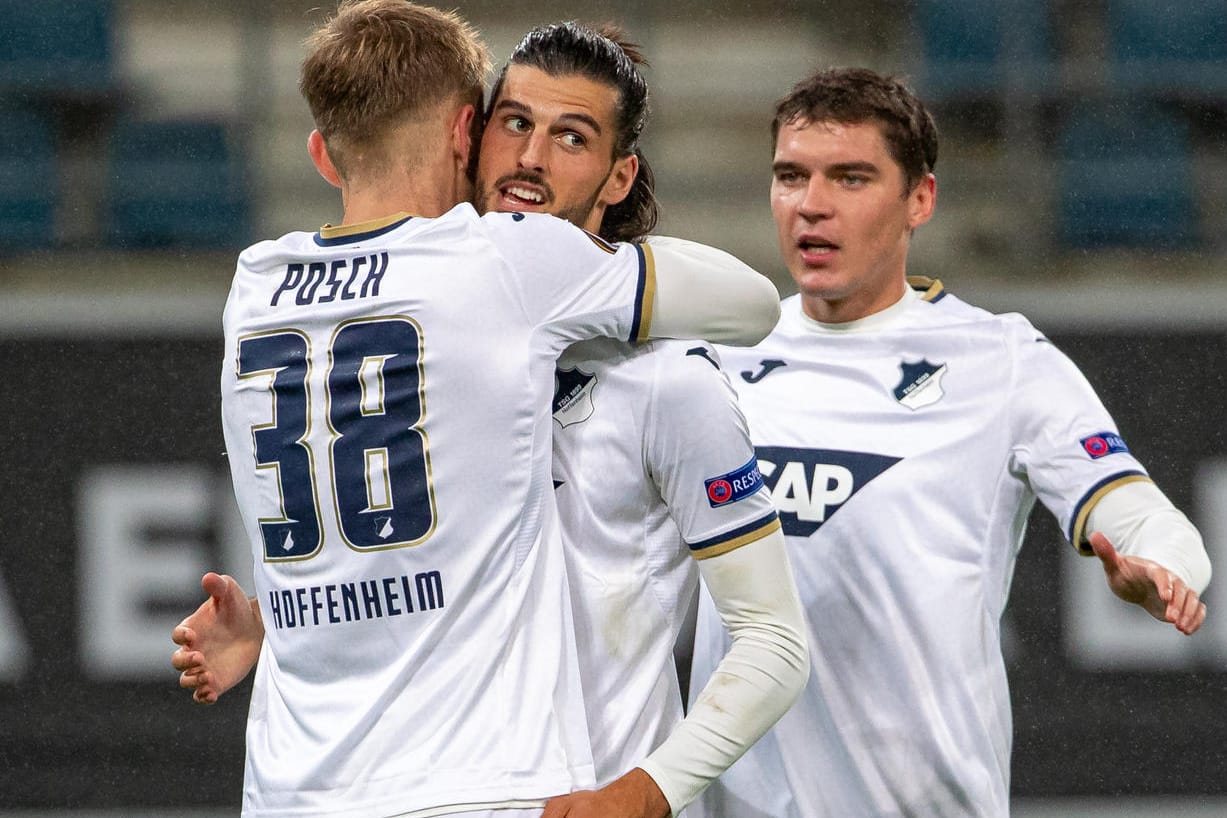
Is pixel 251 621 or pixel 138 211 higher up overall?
pixel 251 621

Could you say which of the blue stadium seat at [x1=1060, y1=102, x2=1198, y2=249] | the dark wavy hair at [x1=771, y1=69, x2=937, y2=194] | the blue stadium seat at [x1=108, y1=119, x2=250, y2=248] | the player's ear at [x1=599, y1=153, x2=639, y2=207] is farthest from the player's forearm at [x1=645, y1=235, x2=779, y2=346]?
the blue stadium seat at [x1=1060, y1=102, x2=1198, y2=249]

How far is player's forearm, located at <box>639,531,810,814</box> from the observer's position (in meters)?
1.80

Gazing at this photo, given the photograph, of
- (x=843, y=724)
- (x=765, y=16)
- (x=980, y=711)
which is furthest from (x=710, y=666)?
(x=765, y=16)

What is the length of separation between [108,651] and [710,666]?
108 inches

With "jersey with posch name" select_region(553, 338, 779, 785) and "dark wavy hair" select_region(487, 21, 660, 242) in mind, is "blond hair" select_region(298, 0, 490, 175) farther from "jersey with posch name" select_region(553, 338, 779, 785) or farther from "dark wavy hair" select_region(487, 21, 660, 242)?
"jersey with posch name" select_region(553, 338, 779, 785)

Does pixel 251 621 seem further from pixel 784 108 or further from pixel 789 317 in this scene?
pixel 784 108

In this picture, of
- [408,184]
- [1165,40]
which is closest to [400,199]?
[408,184]

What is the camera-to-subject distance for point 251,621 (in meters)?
2.15

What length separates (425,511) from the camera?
1.78 metres

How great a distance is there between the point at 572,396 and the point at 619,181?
14.5 inches

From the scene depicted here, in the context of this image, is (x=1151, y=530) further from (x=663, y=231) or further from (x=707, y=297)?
(x=663, y=231)

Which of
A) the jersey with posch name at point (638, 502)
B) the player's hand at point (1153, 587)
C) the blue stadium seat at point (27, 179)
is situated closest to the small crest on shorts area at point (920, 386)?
the player's hand at point (1153, 587)

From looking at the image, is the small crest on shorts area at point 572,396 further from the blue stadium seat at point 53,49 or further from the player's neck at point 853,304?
the blue stadium seat at point 53,49

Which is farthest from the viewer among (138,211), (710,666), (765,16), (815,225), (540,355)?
(765,16)
